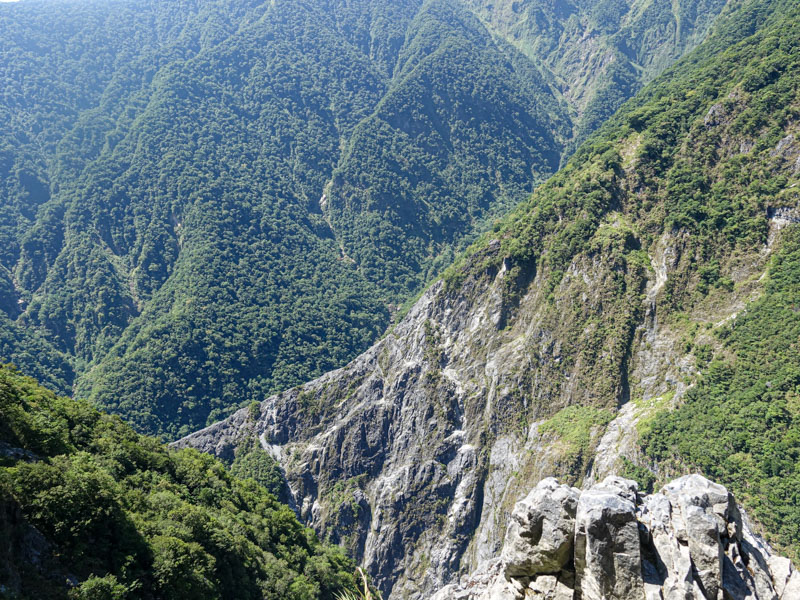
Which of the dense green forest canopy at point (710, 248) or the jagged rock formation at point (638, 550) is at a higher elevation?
the jagged rock formation at point (638, 550)

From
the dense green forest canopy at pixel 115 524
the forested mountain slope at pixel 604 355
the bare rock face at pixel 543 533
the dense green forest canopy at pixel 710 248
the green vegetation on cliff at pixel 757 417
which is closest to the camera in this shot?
the bare rock face at pixel 543 533

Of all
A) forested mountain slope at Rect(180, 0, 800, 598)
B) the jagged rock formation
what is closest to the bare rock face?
the jagged rock formation

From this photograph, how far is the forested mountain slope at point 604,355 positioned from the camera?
6931 centimetres

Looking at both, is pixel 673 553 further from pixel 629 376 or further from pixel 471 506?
pixel 471 506

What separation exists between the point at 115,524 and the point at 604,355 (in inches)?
3018

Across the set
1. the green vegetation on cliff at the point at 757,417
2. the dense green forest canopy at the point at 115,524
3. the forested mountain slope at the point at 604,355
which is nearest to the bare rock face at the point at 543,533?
the dense green forest canopy at the point at 115,524

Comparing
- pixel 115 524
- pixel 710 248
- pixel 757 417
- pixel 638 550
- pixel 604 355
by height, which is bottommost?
pixel 757 417

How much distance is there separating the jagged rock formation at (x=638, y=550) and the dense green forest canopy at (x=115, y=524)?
2379 centimetres

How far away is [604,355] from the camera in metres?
87.0

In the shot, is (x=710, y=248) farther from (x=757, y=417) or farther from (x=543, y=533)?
(x=543, y=533)

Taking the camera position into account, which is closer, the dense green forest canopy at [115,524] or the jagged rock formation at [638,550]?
the jagged rock formation at [638,550]

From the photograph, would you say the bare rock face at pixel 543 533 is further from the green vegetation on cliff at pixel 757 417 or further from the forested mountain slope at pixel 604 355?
the green vegetation on cliff at pixel 757 417

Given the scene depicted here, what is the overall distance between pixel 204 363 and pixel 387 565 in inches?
4860

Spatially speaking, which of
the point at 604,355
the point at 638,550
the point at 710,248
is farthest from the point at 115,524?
the point at 710,248
